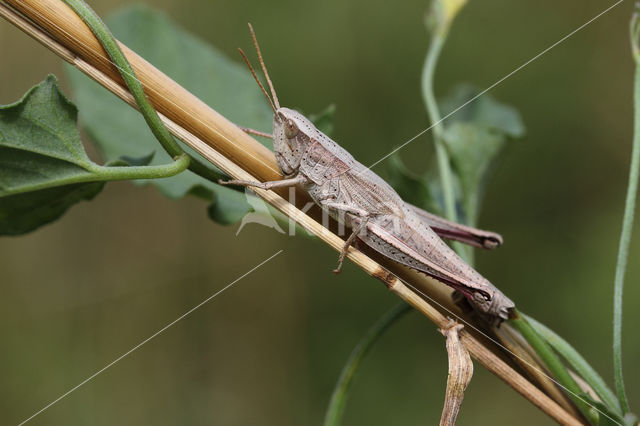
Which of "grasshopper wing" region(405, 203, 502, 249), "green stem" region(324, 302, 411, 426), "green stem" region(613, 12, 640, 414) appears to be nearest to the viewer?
"green stem" region(613, 12, 640, 414)

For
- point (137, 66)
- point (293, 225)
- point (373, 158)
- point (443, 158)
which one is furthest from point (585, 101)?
point (137, 66)

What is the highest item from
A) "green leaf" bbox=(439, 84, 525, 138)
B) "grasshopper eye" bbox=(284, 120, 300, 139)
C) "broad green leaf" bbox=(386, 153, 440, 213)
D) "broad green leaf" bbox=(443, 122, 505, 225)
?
"green leaf" bbox=(439, 84, 525, 138)

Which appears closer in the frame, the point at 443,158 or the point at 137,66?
the point at 137,66

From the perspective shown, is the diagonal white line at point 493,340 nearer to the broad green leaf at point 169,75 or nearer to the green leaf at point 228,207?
the green leaf at point 228,207

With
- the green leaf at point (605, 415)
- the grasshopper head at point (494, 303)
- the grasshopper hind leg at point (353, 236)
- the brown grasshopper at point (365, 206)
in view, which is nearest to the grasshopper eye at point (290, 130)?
the brown grasshopper at point (365, 206)

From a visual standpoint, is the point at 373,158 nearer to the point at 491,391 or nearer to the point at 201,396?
the point at 491,391

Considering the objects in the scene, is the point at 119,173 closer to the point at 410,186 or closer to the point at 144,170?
the point at 144,170

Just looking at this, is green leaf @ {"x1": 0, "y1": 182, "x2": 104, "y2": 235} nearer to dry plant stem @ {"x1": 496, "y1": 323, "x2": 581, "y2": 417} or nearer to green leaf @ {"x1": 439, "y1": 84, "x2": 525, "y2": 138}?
dry plant stem @ {"x1": 496, "y1": 323, "x2": 581, "y2": 417}

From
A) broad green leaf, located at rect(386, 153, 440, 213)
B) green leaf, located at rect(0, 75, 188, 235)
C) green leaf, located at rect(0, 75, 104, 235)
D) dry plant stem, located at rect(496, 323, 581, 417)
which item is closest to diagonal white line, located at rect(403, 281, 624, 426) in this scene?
dry plant stem, located at rect(496, 323, 581, 417)
